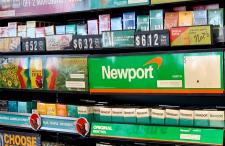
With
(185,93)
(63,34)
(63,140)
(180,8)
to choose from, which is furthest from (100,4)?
(63,140)

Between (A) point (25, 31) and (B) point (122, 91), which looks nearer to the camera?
(B) point (122, 91)

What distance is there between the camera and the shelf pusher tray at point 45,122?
108 inches

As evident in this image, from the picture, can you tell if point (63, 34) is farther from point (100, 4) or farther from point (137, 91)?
point (137, 91)

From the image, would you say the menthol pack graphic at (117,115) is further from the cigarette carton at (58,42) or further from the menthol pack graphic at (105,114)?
the cigarette carton at (58,42)

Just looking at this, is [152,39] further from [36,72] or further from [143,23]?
[36,72]

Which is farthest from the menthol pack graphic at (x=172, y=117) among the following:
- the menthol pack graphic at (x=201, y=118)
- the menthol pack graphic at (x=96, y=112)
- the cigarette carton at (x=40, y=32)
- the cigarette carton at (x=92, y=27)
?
the cigarette carton at (x=40, y=32)

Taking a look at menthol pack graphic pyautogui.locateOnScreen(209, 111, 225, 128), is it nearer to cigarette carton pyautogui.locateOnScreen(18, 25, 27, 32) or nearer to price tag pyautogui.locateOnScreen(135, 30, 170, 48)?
price tag pyautogui.locateOnScreen(135, 30, 170, 48)

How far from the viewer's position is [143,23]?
8.36 ft

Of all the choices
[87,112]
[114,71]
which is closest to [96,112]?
[87,112]

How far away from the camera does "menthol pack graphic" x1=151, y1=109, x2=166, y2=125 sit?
8.05 feet

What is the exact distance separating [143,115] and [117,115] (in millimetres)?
186

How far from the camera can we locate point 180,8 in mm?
2498

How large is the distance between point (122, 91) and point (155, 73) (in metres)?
0.26

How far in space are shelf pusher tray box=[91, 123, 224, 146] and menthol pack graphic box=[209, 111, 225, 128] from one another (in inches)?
1.5
